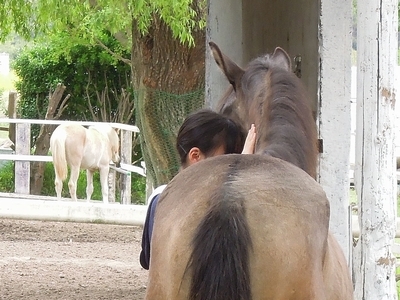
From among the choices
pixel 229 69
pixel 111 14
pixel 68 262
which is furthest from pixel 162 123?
pixel 229 69

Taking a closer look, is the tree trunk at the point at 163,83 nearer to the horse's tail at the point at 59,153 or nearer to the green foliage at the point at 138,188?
the horse's tail at the point at 59,153

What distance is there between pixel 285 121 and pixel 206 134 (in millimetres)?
304

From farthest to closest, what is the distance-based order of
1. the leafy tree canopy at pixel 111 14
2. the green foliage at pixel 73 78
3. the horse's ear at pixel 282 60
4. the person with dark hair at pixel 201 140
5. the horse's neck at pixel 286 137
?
the green foliage at pixel 73 78 → the leafy tree canopy at pixel 111 14 → the horse's ear at pixel 282 60 → the person with dark hair at pixel 201 140 → the horse's neck at pixel 286 137

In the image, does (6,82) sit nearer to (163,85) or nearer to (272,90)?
(163,85)

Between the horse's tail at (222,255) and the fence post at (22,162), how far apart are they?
410 inches

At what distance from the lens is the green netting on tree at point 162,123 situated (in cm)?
743

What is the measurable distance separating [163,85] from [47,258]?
2.23m

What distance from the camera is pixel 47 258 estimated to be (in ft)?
25.8

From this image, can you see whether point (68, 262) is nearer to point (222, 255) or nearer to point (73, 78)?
point (222, 255)

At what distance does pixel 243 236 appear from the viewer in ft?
6.81

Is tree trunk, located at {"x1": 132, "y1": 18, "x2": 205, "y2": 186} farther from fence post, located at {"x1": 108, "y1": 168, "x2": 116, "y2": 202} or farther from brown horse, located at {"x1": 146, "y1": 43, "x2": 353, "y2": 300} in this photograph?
fence post, located at {"x1": 108, "y1": 168, "x2": 116, "y2": 202}

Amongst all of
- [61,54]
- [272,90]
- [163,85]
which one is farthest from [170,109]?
[61,54]

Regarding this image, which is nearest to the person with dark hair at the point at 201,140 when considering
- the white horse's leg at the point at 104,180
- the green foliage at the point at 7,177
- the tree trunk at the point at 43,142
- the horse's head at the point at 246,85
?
the horse's head at the point at 246,85

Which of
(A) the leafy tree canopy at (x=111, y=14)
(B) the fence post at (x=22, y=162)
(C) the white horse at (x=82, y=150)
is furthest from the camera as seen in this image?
(B) the fence post at (x=22, y=162)
